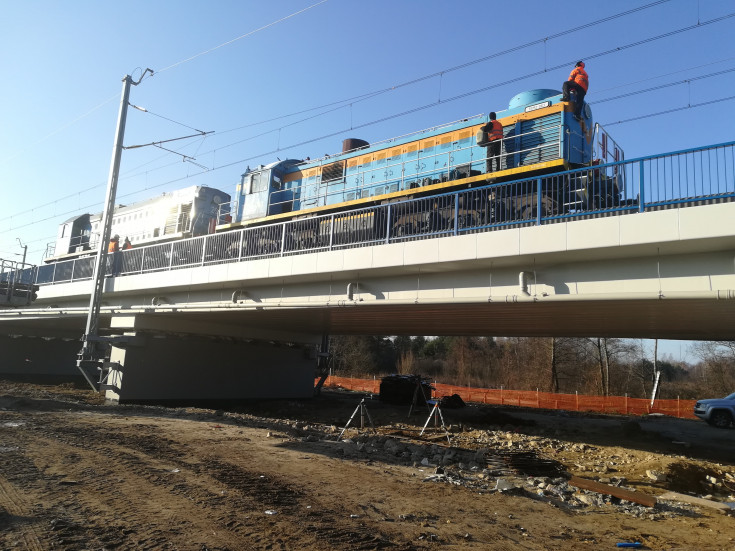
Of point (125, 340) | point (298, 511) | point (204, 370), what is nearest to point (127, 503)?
point (298, 511)

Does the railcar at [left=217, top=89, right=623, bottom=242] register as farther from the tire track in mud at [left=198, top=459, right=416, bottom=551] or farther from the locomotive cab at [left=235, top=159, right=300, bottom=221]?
the tire track in mud at [left=198, top=459, right=416, bottom=551]

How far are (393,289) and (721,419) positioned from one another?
16.6m

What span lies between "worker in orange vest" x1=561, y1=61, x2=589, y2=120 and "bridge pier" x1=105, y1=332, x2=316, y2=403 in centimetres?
1757

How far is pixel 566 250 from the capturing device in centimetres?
946

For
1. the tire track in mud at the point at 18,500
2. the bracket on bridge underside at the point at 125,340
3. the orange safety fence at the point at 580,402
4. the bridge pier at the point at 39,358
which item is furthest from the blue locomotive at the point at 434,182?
the orange safety fence at the point at 580,402

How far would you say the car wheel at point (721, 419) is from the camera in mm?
20000

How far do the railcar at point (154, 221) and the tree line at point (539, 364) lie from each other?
26399 mm

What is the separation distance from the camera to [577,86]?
13.5 m

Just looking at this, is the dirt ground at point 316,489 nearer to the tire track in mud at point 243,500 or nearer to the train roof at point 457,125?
the tire track in mud at point 243,500

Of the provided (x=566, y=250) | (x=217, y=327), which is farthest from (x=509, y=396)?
(x=566, y=250)

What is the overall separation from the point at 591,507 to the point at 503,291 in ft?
15.0

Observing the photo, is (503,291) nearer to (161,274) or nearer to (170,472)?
(170,472)

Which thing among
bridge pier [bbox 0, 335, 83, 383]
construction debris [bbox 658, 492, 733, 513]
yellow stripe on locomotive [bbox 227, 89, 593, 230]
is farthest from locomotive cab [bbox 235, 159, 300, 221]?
bridge pier [bbox 0, 335, 83, 383]

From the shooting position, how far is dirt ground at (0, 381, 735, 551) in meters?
5.35
